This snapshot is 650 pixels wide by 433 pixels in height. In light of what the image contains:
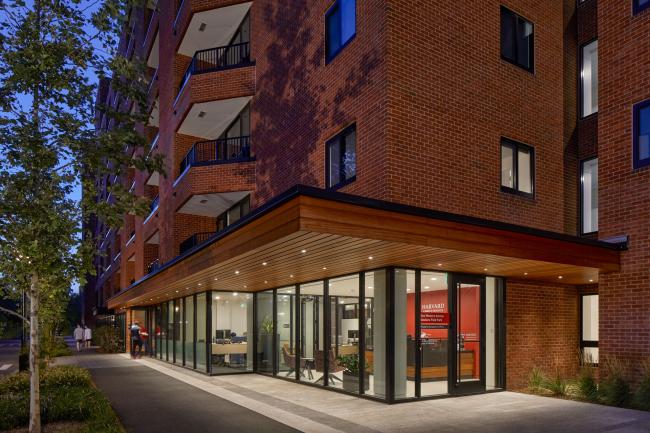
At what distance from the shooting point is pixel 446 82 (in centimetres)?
1379

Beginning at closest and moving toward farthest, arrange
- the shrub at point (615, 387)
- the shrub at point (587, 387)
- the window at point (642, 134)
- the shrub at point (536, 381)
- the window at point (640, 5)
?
the shrub at point (615, 387), the shrub at point (587, 387), the window at point (642, 134), the window at point (640, 5), the shrub at point (536, 381)

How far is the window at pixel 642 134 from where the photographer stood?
43.7ft

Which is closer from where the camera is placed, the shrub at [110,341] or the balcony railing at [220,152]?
the balcony railing at [220,152]

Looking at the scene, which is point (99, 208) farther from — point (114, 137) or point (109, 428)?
point (109, 428)

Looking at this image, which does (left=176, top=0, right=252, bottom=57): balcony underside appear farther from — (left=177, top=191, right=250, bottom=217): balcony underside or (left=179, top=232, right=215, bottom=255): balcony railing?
(left=179, top=232, right=215, bottom=255): balcony railing

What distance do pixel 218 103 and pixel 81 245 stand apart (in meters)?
12.8

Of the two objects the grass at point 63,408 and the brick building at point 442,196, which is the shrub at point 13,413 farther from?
the brick building at point 442,196

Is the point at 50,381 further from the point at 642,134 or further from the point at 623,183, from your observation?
the point at 642,134

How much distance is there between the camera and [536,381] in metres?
14.7

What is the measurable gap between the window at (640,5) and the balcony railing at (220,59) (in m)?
12.2

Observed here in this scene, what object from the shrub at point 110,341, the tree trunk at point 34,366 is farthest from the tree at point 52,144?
the shrub at point 110,341

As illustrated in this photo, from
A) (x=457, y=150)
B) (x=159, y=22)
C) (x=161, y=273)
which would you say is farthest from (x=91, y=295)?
(x=457, y=150)

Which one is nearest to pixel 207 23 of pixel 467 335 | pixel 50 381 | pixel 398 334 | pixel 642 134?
pixel 50 381

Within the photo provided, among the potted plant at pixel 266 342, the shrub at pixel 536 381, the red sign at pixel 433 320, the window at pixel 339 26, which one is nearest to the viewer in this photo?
the red sign at pixel 433 320
